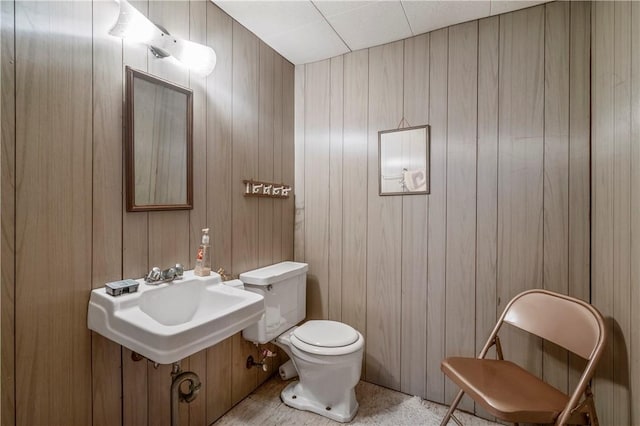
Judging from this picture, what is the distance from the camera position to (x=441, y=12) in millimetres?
1685

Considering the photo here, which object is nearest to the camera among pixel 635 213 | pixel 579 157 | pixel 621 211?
pixel 635 213

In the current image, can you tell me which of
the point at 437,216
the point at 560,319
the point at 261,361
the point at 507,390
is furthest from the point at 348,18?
the point at 261,361

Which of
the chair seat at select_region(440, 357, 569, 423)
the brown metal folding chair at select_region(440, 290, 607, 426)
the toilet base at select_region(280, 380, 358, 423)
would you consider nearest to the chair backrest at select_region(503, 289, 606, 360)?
the brown metal folding chair at select_region(440, 290, 607, 426)

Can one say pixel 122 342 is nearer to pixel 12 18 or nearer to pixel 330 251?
pixel 12 18

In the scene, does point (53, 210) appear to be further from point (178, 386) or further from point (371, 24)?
point (371, 24)

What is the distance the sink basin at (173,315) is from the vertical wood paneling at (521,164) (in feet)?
4.55

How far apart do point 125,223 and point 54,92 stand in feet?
1.73

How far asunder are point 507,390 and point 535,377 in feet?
0.79

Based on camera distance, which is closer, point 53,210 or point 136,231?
point 53,210

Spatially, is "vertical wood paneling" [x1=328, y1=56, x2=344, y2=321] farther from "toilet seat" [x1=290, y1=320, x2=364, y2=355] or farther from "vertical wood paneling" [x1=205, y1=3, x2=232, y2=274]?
"vertical wood paneling" [x1=205, y1=3, x2=232, y2=274]

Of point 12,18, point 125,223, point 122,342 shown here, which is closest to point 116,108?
point 12,18

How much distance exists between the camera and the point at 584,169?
1524 mm

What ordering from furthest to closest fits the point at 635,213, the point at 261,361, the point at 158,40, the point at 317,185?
1. the point at 317,185
2. the point at 261,361
3. the point at 158,40
4. the point at 635,213

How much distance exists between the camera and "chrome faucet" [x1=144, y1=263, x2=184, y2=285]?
1307 mm
